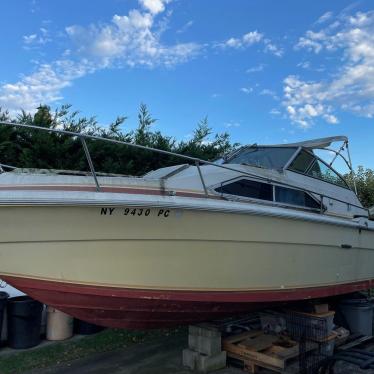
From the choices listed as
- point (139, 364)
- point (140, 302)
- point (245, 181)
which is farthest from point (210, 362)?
point (245, 181)

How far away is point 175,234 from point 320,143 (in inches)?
127

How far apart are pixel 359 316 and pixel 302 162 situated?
2.15 m

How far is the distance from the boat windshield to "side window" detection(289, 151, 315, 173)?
95 millimetres

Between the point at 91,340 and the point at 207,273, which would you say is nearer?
the point at 207,273

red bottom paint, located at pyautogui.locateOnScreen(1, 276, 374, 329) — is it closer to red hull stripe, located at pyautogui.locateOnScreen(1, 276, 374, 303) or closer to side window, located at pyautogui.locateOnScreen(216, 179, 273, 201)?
red hull stripe, located at pyautogui.locateOnScreen(1, 276, 374, 303)

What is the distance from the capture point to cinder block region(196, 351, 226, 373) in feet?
14.8

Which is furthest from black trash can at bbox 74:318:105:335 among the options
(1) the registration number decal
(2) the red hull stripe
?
(1) the registration number decal

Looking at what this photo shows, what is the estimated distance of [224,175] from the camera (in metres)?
4.66

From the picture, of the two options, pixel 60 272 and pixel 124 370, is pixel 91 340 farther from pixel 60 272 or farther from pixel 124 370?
pixel 60 272

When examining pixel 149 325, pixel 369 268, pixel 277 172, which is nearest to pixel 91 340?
pixel 149 325

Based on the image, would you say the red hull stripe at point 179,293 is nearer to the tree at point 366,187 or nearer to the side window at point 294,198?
the side window at point 294,198

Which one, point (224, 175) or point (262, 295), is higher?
point (224, 175)

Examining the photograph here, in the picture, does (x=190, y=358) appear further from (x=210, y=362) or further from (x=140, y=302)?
(x=140, y=302)

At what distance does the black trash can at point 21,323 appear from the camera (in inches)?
203
